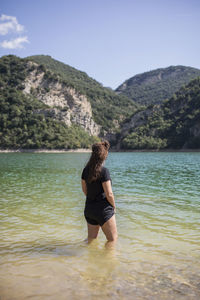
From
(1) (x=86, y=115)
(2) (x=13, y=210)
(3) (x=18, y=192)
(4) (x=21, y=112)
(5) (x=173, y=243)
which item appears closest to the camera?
(5) (x=173, y=243)

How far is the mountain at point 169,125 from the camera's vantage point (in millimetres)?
134363

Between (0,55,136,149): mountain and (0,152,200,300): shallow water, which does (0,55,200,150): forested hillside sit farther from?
(0,152,200,300): shallow water

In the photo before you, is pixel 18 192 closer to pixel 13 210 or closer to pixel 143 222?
pixel 13 210

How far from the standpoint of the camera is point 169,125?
151 m

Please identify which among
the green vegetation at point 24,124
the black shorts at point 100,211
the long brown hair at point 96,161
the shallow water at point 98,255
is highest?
the green vegetation at point 24,124

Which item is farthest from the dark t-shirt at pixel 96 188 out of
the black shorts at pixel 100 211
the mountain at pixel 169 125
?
the mountain at pixel 169 125

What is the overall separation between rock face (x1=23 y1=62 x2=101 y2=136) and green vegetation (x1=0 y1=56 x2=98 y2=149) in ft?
13.1

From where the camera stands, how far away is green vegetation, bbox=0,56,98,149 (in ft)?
410

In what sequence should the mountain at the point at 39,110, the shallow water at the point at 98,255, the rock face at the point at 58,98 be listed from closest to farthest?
the shallow water at the point at 98,255 → the mountain at the point at 39,110 → the rock face at the point at 58,98

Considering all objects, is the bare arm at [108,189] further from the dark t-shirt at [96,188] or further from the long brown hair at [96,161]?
the long brown hair at [96,161]

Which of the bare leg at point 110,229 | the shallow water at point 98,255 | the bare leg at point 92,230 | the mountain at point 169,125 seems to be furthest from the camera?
the mountain at point 169,125

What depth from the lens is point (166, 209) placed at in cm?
1136

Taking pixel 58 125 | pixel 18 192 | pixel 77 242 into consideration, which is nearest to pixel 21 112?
pixel 58 125

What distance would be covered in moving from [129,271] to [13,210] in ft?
23.3
